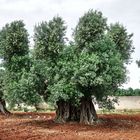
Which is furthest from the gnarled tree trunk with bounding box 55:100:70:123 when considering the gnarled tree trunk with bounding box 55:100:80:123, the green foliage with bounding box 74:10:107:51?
the green foliage with bounding box 74:10:107:51

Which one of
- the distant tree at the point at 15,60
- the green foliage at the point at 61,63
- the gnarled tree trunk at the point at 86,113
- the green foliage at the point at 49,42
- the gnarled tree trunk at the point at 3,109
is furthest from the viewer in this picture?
the gnarled tree trunk at the point at 3,109

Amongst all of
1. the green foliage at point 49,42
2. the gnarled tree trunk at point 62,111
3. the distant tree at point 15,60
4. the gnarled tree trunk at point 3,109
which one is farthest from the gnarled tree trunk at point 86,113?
the gnarled tree trunk at point 3,109

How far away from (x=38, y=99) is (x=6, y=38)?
5.77 m

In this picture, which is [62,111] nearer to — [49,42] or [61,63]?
[61,63]

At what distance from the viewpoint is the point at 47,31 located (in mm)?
33938

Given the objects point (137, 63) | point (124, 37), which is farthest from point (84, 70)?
point (137, 63)

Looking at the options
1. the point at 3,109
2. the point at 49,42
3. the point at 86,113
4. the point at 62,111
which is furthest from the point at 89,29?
the point at 3,109

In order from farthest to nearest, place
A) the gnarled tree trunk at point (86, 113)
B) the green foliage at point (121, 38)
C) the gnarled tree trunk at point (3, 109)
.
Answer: the gnarled tree trunk at point (3, 109) < the green foliage at point (121, 38) < the gnarled tree trunk at point (86, 113)

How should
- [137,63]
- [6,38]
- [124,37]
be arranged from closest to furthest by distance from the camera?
[6,38], [124,37], [137,63]

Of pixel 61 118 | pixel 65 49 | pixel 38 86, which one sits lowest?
pixel 61 118

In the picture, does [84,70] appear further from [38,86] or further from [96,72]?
[38,86]

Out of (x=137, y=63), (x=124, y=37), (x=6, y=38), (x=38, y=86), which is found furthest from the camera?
(x=137, y=63)

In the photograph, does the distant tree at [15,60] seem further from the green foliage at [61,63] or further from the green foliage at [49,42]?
the green foliage at [49,42]

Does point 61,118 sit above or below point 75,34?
below
